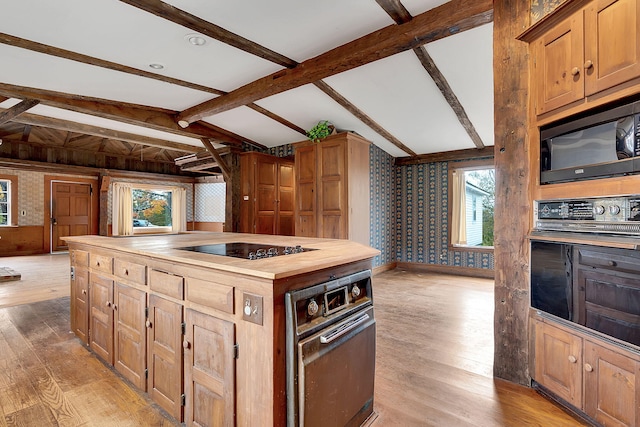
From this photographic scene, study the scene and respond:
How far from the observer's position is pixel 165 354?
67.5 inches

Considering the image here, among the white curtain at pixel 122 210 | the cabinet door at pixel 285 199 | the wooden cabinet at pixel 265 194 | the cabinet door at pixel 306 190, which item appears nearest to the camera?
the cabinet door at pixel 306 190

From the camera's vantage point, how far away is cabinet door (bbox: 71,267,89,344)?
2555 mm

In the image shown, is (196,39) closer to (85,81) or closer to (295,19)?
(295,19)

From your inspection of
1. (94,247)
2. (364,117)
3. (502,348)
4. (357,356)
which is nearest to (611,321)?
(502,348)

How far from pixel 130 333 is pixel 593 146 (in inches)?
117

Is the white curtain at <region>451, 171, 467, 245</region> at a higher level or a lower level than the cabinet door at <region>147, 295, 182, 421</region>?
higher

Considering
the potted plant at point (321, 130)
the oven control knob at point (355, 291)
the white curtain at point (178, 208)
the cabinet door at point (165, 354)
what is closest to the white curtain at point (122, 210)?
the white curtain at point (178, 208)

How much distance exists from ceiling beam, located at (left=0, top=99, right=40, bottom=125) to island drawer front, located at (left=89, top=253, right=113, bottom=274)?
308 cm

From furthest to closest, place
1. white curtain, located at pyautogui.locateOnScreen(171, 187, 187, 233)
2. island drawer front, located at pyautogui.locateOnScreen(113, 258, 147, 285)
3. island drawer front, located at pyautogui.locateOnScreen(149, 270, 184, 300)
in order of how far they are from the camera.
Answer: white curtain, located at pyautogui.locateOnScreen(171, 187, 187, 233)
island drawer front, located at pyautogui.locateOnScreen(113, 258, 147, 285)
island drawer front, located at pyautogui.locateOnScreen(149, 270, 184, 300)

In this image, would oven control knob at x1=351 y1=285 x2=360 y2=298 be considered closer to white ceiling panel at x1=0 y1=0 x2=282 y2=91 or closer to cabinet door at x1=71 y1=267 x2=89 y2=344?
cabinet door at x1=71 y1=267 x2=89 y2=344

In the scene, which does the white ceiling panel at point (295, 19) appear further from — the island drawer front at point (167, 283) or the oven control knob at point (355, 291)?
the oven control knob at point (355, 291)

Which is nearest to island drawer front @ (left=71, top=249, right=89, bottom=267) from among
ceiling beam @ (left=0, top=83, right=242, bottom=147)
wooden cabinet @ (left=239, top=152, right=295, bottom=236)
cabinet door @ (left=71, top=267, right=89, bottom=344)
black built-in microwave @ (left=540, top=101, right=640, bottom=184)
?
cabinet door @ (left=71, top=267, right=89, bottom=344)

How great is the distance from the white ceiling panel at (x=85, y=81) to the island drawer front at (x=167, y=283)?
9.72 ft

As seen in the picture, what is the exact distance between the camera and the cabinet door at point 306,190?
534cm
